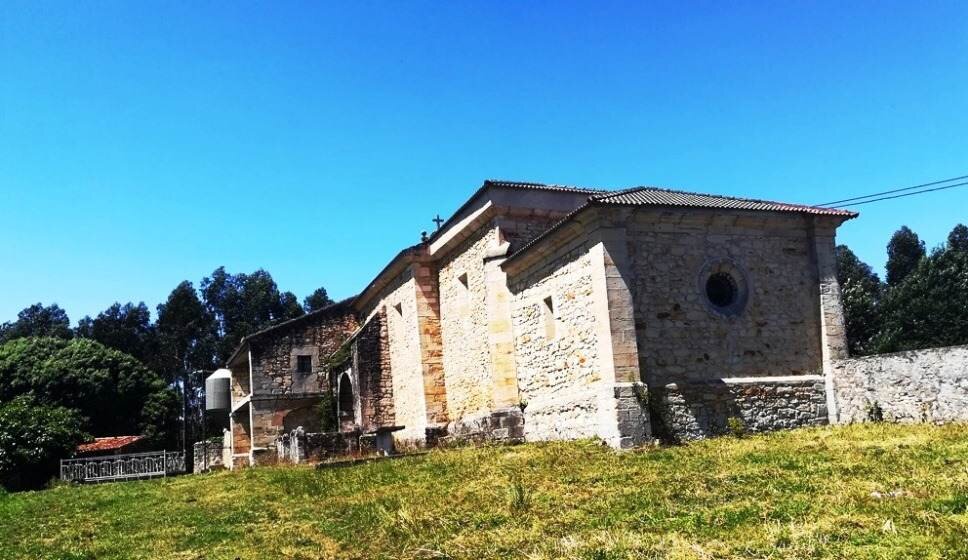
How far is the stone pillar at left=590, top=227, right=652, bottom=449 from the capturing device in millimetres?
13820

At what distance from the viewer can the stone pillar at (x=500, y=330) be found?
59.5ft

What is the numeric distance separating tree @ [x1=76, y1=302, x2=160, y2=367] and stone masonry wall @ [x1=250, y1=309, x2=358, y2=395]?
133 ft

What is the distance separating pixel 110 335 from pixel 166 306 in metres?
5.05

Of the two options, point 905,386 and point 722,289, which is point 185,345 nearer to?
point 722,289

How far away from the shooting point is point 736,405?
15.1 m

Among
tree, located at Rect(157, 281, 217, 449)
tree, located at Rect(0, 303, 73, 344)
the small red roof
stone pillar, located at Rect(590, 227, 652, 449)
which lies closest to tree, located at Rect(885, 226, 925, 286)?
stone pillar, located at Rect(590, 227, 652, 449)

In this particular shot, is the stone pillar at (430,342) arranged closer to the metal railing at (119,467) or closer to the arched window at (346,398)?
the arched window at (346,398)

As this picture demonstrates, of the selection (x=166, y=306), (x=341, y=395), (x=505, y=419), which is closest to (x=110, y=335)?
(x=166, y=306)

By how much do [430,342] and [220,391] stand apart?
55.8ft

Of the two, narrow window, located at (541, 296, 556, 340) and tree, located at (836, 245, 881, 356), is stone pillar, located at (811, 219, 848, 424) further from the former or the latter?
tree, located at (836, 245, 881, 356)

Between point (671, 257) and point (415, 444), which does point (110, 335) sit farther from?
point (671, 257)

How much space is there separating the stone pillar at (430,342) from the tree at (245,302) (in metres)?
47.0

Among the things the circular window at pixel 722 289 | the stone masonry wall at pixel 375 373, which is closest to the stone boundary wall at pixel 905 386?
the circular window at pixel 722 289

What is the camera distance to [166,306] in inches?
2613
